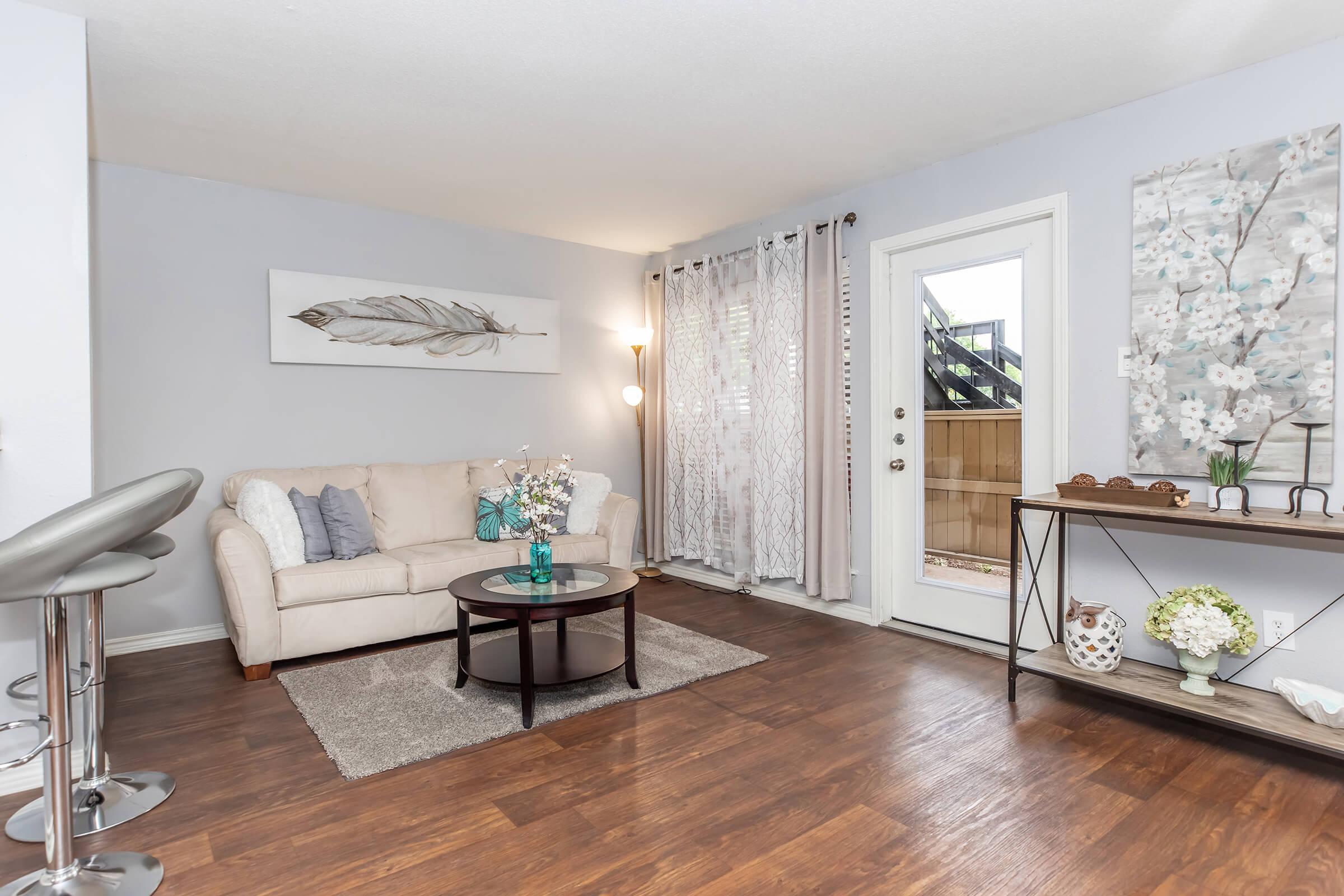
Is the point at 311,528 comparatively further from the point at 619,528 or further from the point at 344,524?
the point at 619,528

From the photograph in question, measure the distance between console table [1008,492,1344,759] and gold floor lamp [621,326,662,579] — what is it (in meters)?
2.92

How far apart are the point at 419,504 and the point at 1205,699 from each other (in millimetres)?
3877

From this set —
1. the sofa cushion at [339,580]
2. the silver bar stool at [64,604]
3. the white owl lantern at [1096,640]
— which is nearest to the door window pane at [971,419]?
the white owl lantern at [1096,640]

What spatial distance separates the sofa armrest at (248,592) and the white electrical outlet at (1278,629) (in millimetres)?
4144

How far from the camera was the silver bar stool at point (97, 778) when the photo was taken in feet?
6.98

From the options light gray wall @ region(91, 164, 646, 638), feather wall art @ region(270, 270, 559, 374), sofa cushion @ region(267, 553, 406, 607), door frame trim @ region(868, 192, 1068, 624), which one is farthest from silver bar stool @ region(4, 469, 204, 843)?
door frame trim @ region(868, 192, 1068, 624)

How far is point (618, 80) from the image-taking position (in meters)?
2.93

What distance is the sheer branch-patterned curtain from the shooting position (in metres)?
4.65

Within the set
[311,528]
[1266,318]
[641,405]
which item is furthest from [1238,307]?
[311,528]

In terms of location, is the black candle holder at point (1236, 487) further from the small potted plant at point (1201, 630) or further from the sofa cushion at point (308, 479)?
the sofa cushion at point (308, 479)

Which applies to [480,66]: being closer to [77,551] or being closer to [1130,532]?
[77,551]

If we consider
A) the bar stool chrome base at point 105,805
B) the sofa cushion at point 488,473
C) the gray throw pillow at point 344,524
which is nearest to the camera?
the bar stool chrome base at point 105,805

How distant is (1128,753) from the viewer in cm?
257

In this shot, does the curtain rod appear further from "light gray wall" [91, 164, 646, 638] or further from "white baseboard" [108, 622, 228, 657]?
"white baseboard" [108, 622, 228, 657]
